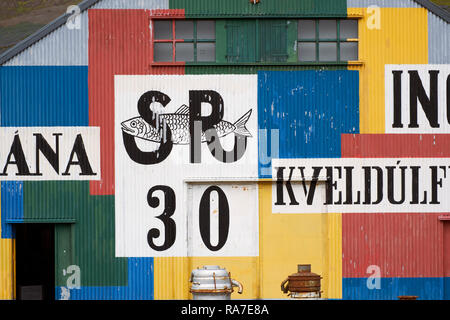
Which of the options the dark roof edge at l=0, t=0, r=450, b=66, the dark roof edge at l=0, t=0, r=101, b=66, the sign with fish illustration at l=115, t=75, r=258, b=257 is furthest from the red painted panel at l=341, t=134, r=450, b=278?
the dark roof edge at l=0, t=0, r=101, b=66

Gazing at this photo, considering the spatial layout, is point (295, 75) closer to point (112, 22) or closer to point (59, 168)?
point (112, 22)

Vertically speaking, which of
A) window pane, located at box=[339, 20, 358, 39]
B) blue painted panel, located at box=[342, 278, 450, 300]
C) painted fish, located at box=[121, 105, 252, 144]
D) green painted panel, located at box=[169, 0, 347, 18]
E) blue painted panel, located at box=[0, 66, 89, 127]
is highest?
green painted panel, located at box=[169, 0, 347, 18]

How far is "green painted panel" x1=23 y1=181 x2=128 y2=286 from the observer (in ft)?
45.4

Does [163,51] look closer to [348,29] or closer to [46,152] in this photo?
[46,152]

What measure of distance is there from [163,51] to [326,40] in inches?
155

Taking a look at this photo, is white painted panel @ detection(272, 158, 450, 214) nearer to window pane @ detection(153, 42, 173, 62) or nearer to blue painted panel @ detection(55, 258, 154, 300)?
blue painted panel @ detection(55, 258, 154, 300)

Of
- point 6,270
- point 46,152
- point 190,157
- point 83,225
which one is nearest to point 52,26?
point 46,152

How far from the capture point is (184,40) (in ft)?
46.4

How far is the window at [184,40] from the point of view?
14156mm

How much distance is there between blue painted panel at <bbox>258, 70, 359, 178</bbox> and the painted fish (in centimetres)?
50

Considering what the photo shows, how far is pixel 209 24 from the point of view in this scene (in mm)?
14180

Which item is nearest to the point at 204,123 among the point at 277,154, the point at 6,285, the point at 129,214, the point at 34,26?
the point at 277,154

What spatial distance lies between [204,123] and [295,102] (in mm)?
2224

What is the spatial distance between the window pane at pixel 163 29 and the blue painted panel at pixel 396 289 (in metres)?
7.20
